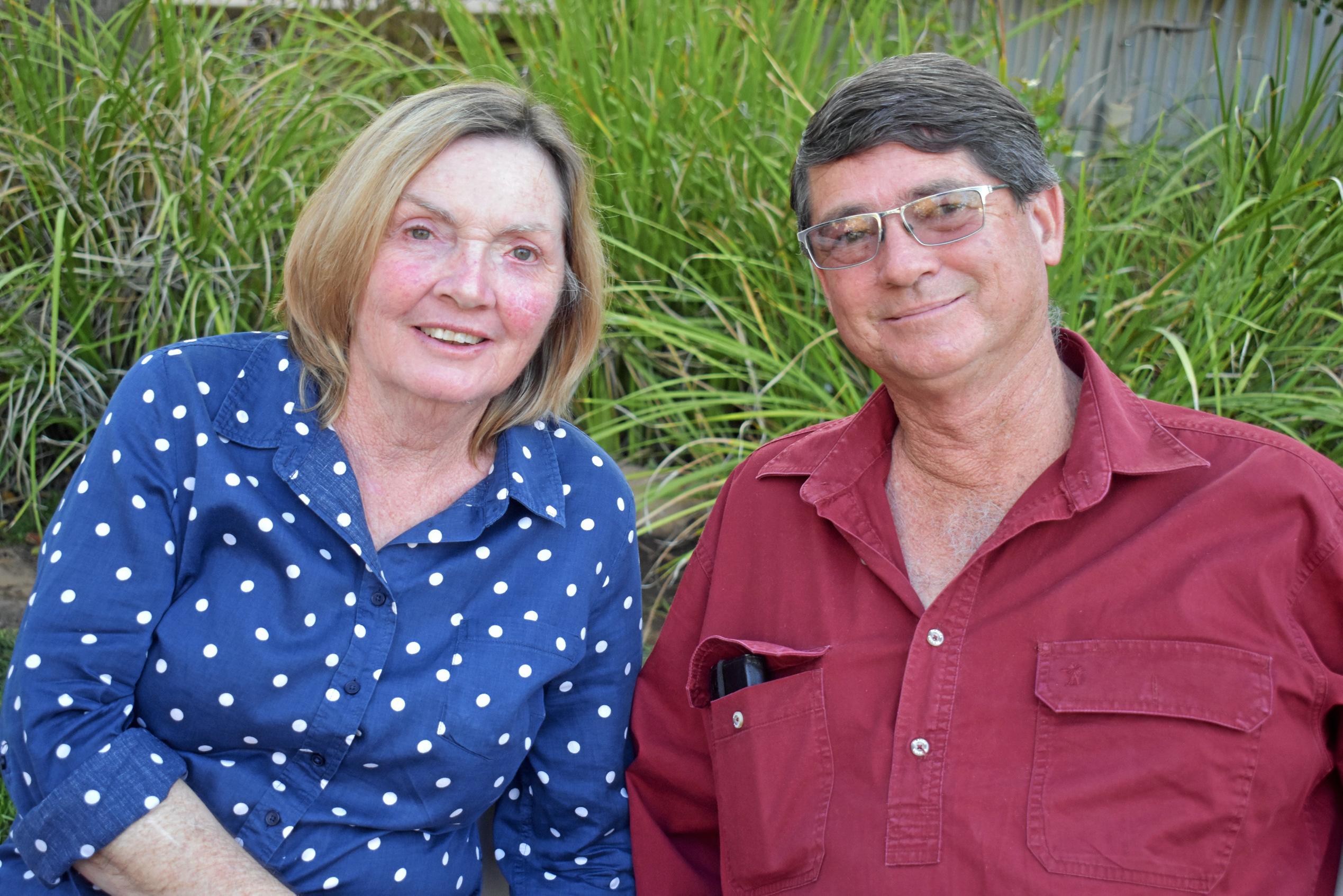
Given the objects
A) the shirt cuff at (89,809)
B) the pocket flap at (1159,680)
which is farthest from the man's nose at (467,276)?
the pocket flap at (1159,680)

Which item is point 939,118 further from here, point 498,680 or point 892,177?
point 498,680

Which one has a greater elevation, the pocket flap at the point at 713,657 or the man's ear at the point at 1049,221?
the man's ear at the point at 1049,221

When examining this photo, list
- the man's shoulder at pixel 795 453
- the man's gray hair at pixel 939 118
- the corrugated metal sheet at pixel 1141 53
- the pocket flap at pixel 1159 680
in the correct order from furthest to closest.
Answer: the corrugated metal sheet at pixel 1141 53, the man's shoulder at pixel 795 453, the man's gray hair at pixel 939 118, the pocket flap at pixel 1159 680

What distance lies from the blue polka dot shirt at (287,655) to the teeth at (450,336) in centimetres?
24

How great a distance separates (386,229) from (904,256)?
881mm

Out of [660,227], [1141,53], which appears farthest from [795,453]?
[1141,53]

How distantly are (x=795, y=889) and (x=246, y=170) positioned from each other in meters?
3.28

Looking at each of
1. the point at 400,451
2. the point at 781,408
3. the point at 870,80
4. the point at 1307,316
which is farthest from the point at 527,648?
the point at 1307,316

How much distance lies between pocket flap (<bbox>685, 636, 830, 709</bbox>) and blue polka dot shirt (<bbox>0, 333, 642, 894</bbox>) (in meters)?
0.19

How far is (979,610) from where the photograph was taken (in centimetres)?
169

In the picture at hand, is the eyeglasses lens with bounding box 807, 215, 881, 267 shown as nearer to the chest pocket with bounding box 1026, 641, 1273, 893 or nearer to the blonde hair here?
the blonde hair

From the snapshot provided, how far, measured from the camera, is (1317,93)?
11.0 feet

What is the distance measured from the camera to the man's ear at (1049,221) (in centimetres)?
184

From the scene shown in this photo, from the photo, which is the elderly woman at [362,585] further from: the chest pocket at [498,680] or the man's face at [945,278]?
the man's face at [945,278]
